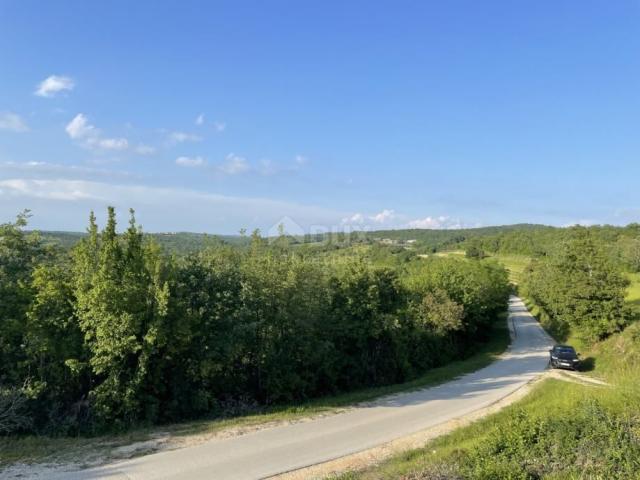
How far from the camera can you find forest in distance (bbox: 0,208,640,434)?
1199cm

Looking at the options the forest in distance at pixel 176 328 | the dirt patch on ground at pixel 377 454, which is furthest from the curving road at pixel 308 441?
the forest in distance at pixel 176 328

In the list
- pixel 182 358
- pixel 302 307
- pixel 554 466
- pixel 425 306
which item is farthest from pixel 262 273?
pixel 425 306

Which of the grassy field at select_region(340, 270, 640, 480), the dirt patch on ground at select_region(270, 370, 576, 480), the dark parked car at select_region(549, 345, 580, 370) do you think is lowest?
the dark parked car at select_region(549, 345, 580, 370)

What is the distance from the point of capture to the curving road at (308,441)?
863 centimetres

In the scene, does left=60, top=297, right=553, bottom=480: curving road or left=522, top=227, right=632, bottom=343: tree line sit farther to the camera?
left=522, top=227, right=632, bottom=343: tree line

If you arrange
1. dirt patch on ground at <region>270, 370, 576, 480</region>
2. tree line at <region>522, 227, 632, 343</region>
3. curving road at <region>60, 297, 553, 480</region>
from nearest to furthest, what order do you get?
1. curving road at <region>60, 297, 553, 480</region>
2. dirt patch on ground at <region>270, 370, 576, 480</region>
3. tree line at <region>522, 227, 632, 343</region>

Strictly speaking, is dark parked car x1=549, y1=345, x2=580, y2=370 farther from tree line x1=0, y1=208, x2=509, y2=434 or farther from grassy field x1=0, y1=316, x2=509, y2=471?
grassy field x1=0, y1=316, x2=509, y2=471

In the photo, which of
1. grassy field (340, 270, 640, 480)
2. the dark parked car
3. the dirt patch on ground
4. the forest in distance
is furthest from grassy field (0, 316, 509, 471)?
the dark parked car

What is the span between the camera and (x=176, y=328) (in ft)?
41.7

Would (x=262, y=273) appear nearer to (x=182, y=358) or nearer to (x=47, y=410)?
(x=182, y=358)

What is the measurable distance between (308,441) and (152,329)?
5.03 metres

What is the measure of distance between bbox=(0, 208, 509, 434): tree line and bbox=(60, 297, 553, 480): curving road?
3.19 meters

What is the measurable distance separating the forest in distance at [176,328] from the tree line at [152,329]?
4 cm

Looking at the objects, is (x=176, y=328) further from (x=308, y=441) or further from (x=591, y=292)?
(x=591, y=292)
